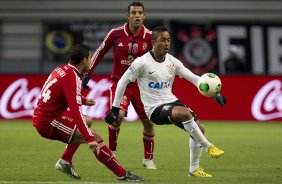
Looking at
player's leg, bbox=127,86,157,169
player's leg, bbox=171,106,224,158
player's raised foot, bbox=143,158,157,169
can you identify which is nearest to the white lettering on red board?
player's leg, bbox=127,86,157,169

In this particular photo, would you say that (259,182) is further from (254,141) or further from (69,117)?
(254,141)

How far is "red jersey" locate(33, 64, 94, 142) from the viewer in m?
8.53

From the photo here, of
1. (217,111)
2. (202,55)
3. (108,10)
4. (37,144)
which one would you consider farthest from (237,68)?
(37,144)

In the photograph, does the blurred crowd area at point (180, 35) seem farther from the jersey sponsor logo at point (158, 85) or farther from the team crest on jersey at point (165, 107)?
the team crest on jersey at point (165, 107)

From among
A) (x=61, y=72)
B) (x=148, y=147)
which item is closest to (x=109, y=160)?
(x=61, y=72)

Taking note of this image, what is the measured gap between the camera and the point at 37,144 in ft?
46.6

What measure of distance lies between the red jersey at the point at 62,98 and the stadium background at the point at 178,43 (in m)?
10.2

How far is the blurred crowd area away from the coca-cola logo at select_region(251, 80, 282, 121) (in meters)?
2.29

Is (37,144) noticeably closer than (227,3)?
Yes

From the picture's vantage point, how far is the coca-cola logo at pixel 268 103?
63.9 feet

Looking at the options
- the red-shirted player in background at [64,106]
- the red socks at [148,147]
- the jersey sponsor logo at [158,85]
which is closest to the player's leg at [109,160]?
the red-shirted player in background at [64,106]

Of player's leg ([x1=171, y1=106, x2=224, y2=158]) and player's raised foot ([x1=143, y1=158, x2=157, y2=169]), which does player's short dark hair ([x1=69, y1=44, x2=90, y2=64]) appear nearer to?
player's leg ([x1=171, y1=106, x2=224, y2=158])

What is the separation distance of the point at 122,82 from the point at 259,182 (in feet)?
6.78

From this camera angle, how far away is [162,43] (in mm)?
9836
